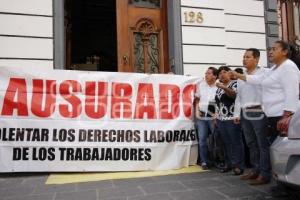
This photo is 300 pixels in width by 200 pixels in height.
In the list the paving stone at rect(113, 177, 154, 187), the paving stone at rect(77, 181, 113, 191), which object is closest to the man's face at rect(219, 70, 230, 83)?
the paving stone at rect(113, 177, 154, 187)

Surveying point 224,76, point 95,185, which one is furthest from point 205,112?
point 95,185

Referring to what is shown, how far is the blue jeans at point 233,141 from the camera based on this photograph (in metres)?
5.70

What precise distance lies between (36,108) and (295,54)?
3.94 metres

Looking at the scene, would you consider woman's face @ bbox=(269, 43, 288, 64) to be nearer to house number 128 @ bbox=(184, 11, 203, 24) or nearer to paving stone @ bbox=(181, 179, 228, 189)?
paving stone @ bbox=(181, 179, 228, 189)

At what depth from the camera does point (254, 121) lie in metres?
5.05

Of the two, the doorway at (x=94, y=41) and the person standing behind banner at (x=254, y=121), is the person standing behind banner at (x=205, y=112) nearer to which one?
the person standing behind banner at (x=254, y=121)

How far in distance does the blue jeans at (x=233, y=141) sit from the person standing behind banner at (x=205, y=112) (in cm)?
42

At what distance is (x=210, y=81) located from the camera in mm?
6348

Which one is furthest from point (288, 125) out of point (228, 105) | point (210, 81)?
point (210, 81)

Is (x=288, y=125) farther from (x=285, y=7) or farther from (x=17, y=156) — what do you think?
(x=285, y=7)

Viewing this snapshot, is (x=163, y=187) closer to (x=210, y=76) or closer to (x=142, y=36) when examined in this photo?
(x=210, y=76)

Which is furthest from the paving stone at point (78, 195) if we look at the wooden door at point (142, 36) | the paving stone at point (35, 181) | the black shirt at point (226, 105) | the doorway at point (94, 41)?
the doorway at point (94, 41)

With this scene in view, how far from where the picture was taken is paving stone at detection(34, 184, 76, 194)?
479 cm

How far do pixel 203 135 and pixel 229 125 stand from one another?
0.62 m
